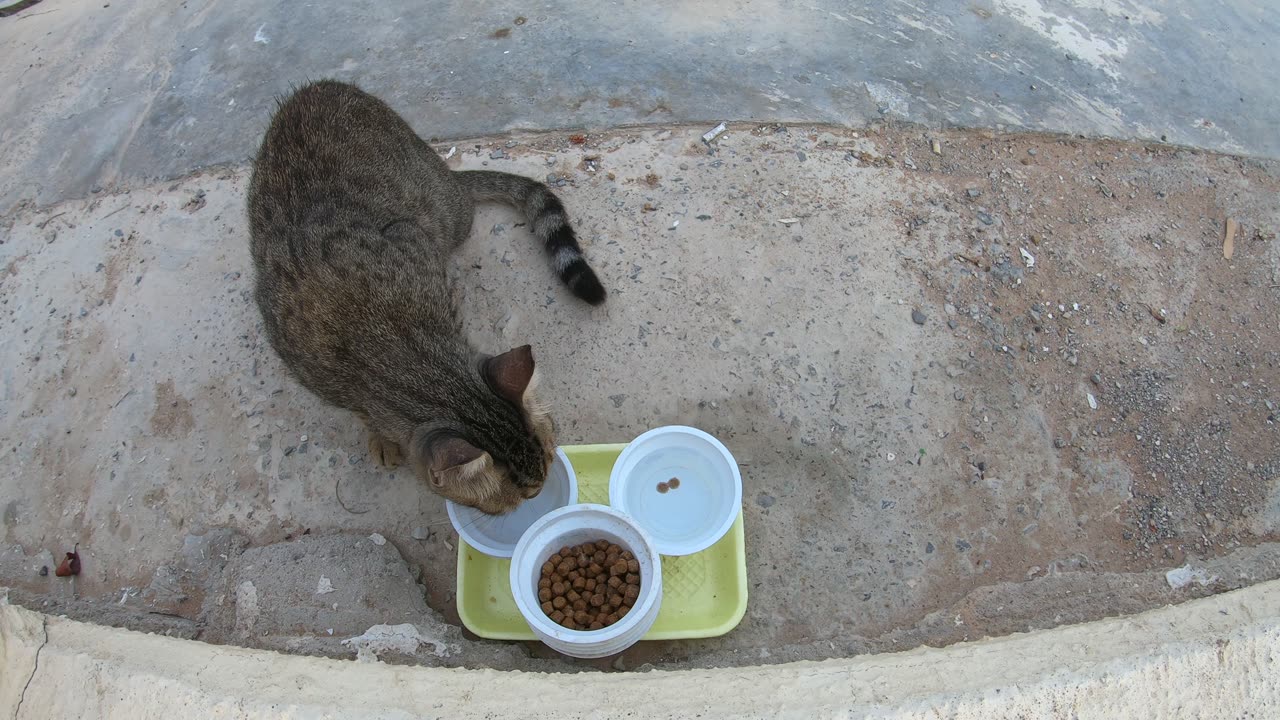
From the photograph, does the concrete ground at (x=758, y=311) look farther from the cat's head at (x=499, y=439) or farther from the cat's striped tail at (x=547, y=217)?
the cat's head at (x=499, y=439)

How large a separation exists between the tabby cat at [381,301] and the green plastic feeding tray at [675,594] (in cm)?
37

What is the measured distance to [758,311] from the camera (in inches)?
129

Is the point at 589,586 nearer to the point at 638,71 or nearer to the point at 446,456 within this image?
the point at 446,456

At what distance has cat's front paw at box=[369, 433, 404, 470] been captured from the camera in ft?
9.73

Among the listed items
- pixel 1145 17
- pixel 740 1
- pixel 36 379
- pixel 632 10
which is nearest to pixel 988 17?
pixel 1145 17

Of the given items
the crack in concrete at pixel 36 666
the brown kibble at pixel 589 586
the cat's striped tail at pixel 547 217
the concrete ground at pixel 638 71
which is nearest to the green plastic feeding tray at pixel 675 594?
the brown kibble at pixel 589 586

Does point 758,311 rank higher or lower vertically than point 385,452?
higher

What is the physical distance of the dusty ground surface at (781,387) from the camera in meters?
2.75

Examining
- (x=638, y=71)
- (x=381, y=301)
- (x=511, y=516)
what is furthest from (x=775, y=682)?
(x=638, y=71)

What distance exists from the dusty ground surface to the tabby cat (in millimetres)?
436

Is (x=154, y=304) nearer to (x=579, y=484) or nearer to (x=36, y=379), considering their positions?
(x=36, y=379)

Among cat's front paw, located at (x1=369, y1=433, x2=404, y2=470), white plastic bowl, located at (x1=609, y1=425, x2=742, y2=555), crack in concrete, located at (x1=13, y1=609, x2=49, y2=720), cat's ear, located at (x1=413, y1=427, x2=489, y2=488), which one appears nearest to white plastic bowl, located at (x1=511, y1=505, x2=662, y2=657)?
white plastic bowl, located at (x1=609, y1=425, x2=742, y2=555)

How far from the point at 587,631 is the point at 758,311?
1599mm

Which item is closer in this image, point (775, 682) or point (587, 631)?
point (775, 682)
